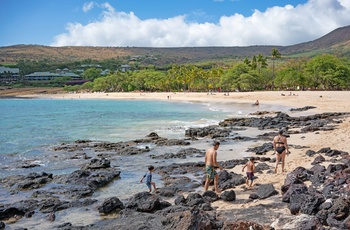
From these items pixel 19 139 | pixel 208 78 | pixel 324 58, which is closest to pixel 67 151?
pixel 19 139

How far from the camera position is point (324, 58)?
92.7m

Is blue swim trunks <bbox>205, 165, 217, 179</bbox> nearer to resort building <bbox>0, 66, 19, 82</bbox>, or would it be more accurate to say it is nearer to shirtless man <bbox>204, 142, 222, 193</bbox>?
shirtless man <bbox>204, 142, 222, 193</bbox>

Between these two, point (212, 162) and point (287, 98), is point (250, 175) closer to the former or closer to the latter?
point (212, 162)

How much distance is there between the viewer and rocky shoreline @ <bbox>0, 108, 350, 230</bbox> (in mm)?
8258

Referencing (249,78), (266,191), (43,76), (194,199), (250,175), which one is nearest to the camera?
(194,199)

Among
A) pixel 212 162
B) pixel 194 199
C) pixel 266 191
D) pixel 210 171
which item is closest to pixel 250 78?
pixel 210 171

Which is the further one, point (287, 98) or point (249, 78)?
point (249, 78)

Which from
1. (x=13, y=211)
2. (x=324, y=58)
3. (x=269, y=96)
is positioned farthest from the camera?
(x=324, y=58)

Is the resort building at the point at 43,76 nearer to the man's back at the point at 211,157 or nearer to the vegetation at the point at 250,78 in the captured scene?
the vegetation at the point at 250,78

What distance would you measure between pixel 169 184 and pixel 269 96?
6437 centimetres

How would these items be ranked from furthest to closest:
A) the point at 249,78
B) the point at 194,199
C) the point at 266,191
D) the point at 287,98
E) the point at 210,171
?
the point at 249,78
the point at 287,98
the point at 210,171
the point at 266,191
the point at 194,199

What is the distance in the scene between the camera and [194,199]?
1129cm

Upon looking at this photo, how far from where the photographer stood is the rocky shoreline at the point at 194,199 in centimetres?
826

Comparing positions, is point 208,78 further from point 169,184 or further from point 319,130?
point 169,184
